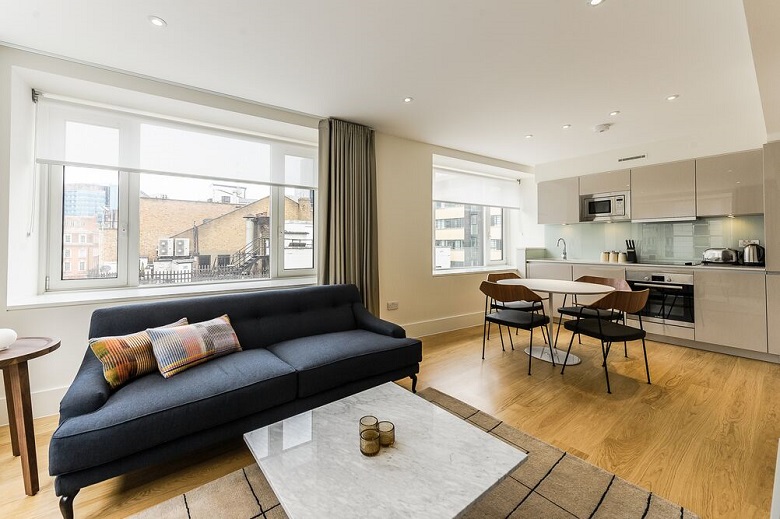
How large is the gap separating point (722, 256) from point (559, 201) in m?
1.99

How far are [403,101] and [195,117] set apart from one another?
193cm

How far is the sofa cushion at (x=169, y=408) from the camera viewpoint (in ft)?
4.71

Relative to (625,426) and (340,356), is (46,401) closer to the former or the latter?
(340,356)

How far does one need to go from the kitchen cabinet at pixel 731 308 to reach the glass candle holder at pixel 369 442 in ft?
13.9

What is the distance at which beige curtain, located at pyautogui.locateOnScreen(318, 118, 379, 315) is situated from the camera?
11.4ft

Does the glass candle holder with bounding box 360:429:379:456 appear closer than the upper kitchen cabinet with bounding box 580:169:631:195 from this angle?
Yes

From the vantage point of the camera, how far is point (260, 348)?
254 cm

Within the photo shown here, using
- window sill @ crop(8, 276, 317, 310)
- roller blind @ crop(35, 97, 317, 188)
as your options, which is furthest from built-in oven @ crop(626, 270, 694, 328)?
roller blind @ crop(35, 97, 317, 188)

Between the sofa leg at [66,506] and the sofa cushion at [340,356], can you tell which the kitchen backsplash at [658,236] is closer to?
the sofa cushion at [340,356]

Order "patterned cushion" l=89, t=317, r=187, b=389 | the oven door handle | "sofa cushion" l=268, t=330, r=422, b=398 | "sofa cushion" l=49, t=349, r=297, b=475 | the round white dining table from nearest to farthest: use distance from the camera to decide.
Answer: "sofa cushion" l=49, t=349, r=297, b=475 → "patterned cushion" l=89, t=317, r=187, b=389 → "sofa cushion" l=268, t=330, r=422, b=398 → the round white dining table → the oven door handle

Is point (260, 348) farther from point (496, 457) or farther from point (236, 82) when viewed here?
point (236, 82)

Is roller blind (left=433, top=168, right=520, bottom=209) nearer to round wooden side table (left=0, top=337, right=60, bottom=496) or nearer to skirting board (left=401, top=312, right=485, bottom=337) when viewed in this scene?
skirting board (left=401, top=312, right=485, bottom=337)

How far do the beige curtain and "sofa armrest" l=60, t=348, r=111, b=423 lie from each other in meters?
1.92

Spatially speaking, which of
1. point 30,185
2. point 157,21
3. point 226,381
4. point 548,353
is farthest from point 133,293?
point 548,353
